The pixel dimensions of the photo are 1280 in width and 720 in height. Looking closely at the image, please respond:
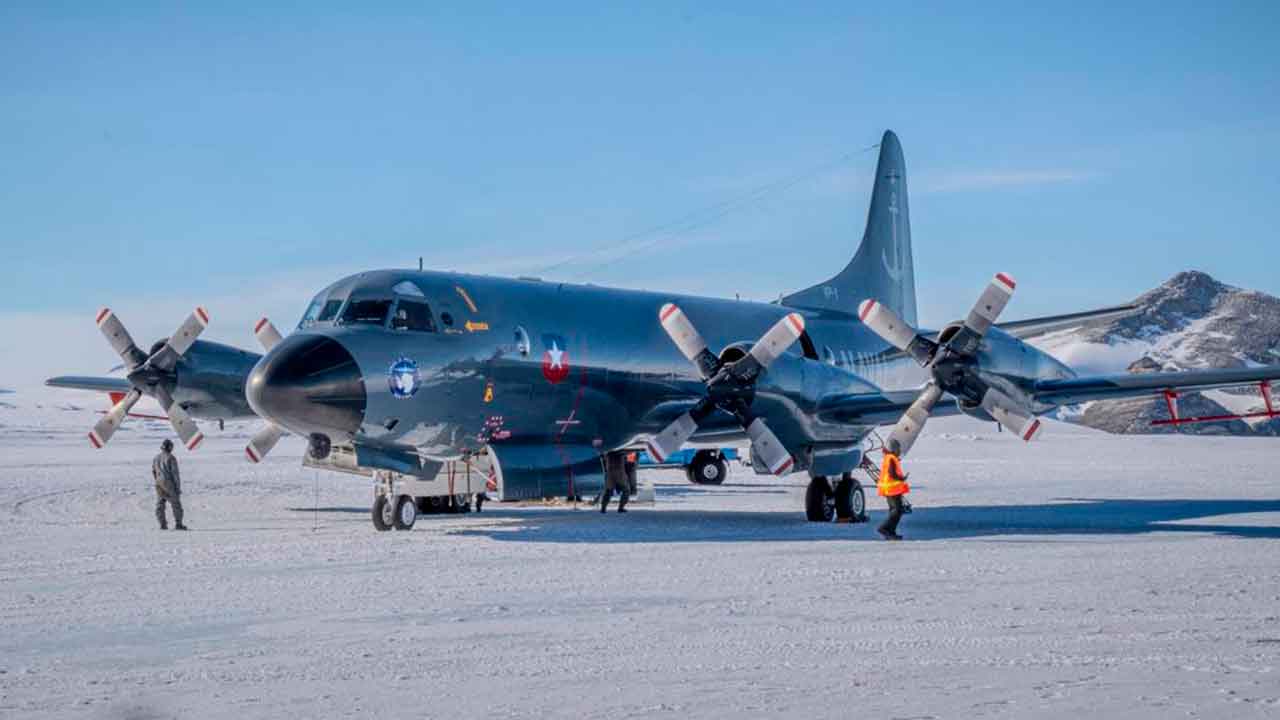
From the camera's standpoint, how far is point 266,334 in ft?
73.0

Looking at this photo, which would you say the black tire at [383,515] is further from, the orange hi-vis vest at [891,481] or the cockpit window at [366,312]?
the orange hi-vis vest at [891,481]

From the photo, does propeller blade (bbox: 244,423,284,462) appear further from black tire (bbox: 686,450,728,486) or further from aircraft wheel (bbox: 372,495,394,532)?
black tire (bbox: 686,450,728,486)

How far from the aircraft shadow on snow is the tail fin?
5.44m

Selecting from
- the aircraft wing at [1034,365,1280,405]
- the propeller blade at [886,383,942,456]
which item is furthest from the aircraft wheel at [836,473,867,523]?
the aircraft wing at [1034,365,1280,405]

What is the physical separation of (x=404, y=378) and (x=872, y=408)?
7986mm

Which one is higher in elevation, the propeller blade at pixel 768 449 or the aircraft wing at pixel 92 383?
the aircraft wing at pixel 92 383

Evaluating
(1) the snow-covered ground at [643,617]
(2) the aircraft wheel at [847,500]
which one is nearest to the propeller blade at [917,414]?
(1) the snow-covered ground at [643,617]

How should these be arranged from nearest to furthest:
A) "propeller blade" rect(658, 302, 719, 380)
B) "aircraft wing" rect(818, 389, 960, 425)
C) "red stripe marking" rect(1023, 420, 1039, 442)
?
"red stripe marking" rect(1023, 420, 1039, 442) < "propeller blade" rect(658, 302, 719, 380) < "aircraft wing" rect(818, 389, 960, 425)

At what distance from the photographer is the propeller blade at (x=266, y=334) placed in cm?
2223

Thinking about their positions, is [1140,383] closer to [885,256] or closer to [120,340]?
[885,256]

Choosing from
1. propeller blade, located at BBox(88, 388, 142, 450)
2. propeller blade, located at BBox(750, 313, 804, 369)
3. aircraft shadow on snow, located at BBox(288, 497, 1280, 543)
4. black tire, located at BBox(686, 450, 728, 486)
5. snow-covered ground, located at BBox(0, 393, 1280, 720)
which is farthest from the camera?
black tire, located at BBox(686, 450, 728, 486)

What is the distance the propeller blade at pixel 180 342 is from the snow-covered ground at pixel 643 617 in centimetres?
281

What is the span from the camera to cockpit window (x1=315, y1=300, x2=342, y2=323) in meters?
18.4

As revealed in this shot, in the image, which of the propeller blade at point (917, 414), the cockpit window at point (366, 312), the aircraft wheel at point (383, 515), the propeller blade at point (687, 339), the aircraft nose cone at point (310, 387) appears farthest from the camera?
the propeller blade at point (687, 339)
